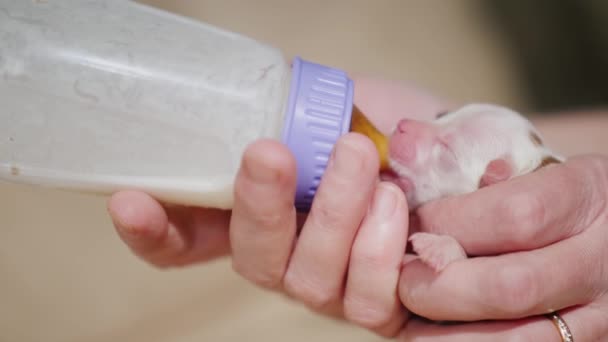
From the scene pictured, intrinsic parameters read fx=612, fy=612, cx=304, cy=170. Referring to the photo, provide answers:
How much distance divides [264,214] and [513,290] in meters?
0.30

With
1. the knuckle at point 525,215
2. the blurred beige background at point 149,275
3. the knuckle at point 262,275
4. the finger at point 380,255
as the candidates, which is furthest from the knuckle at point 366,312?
the blurred beige background at point 149,275

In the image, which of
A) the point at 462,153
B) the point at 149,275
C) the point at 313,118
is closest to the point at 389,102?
the point at 462,153

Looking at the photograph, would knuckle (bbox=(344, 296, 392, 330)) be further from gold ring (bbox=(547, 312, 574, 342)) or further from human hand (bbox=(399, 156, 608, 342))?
gold ring (bbox=(547, 312, 574, 342))

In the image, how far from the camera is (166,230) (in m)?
0.88

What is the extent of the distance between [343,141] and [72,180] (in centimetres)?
33

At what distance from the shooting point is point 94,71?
68 centimetres

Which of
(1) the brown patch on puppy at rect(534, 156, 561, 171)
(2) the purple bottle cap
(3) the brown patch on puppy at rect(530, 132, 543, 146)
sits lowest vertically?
(1) the brown patch on puppy at rect(534, 156, 561, 171)

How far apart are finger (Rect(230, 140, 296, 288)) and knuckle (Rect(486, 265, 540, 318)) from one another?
25 centimetres

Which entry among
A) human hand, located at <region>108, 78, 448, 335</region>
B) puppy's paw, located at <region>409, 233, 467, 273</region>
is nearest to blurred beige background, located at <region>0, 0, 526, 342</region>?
human hand, located at <region>108, 78, 448, 335</region>

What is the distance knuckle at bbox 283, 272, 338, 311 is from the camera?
2.78 ft

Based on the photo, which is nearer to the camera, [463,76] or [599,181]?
[599,181]

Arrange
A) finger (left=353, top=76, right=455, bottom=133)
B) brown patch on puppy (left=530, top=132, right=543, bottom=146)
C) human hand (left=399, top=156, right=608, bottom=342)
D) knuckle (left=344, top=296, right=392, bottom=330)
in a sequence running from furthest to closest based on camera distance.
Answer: finger (left=353, top=76, right=455, bottom=133)
brown patch on puppy (left=530, top=132, right=543, bottom=146)
knuckle (left=344, top=296, right=392, bottom=330)
human hand (left=399, top=156, right=608, bottom=342)

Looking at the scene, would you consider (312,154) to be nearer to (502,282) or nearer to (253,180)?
(253,180)

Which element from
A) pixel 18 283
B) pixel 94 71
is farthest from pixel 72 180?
pixel 18 283
